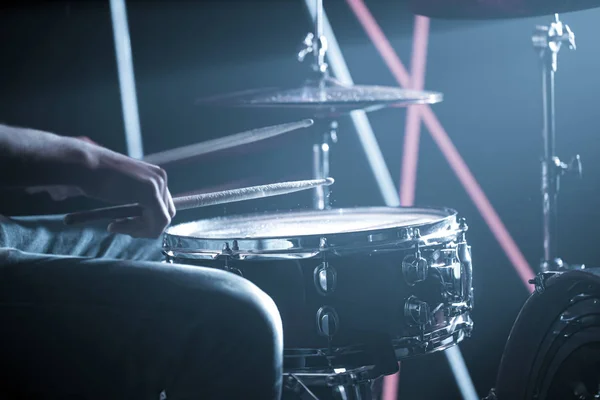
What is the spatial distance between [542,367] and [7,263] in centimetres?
114

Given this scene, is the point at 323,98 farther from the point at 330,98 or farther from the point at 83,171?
the point at 83,171

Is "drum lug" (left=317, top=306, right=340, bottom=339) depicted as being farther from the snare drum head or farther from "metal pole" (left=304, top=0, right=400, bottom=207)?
"metal pole" (left=304, top=0, right=400, bottom=207)

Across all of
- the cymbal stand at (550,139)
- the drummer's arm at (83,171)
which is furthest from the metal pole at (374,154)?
→ the drummer's arm at (83,171)

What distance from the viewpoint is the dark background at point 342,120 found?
2.46 metres

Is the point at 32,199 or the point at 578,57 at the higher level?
the point at 578,57

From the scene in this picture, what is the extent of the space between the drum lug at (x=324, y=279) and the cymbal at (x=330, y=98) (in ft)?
1.60

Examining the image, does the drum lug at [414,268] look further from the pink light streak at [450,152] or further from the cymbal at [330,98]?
the pink light streak at [450,152]

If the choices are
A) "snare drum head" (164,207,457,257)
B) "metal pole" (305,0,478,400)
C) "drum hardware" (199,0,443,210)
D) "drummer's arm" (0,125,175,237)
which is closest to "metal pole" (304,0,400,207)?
"metal pole" (305,0,478,400)

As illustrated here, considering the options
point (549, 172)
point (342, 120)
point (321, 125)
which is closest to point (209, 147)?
point (321, 125)

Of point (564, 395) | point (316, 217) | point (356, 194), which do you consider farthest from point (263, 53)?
point (564, 395)

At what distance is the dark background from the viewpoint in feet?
8.08

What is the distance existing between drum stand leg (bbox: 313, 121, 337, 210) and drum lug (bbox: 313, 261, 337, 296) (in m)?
0.58

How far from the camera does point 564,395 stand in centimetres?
151

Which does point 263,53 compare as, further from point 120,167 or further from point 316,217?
point 120,167
